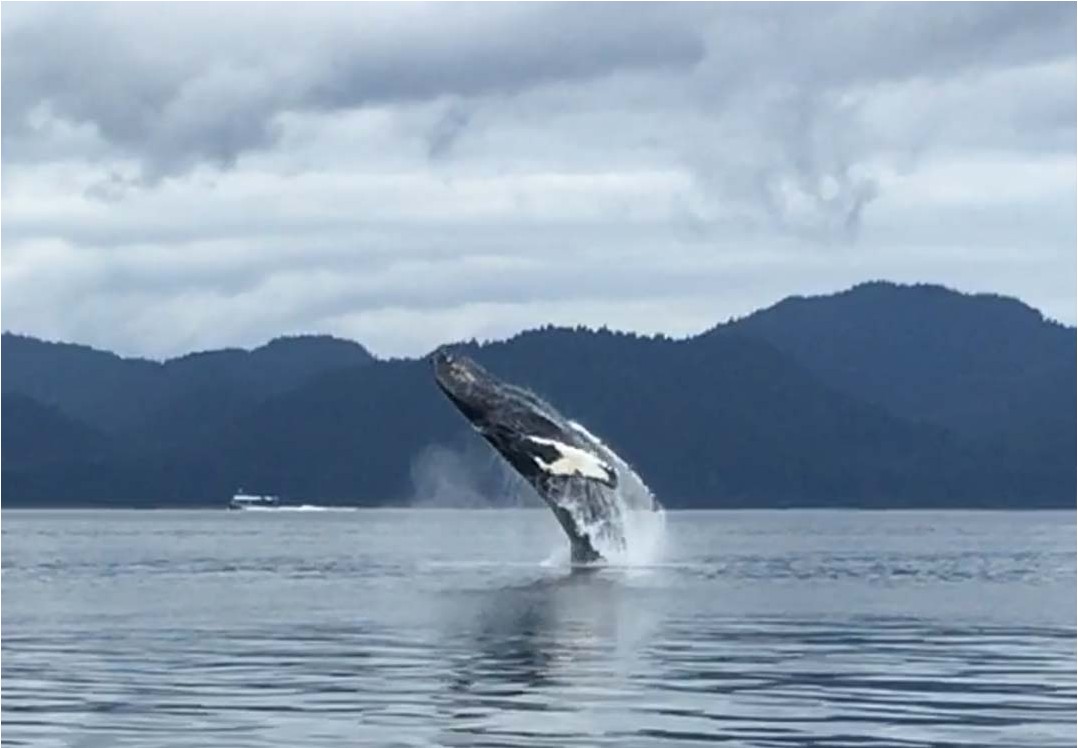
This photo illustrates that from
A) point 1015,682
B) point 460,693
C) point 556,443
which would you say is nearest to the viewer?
point 460,693

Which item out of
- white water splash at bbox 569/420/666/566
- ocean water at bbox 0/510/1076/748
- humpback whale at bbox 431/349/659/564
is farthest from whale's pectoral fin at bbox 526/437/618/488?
ocean water at bbox 0/510/1076/748

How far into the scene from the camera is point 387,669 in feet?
98.6

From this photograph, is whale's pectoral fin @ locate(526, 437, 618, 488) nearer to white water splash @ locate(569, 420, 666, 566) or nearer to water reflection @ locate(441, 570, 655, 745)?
white water splash @ locate(569, 420, 666, 566)

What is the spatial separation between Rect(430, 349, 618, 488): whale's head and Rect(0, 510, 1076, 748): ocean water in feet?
7.89

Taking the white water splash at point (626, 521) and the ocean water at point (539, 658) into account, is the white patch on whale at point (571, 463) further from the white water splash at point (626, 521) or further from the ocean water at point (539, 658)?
the ocean water at point (539, 658)

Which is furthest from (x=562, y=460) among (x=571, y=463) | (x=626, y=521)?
(x=626, y=521)

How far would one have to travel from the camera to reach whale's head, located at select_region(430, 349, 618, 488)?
49750mm

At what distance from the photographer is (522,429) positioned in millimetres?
49812

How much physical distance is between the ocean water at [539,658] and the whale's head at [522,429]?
240cm

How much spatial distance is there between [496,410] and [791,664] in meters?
19.6

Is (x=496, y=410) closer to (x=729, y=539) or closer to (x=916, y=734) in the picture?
(x=916, y=734)

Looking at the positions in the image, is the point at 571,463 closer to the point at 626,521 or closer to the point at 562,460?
the point at 562,460

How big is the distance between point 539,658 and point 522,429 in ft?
61.0

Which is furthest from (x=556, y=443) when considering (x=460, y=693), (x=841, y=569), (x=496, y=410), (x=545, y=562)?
(x=460, y=693)
